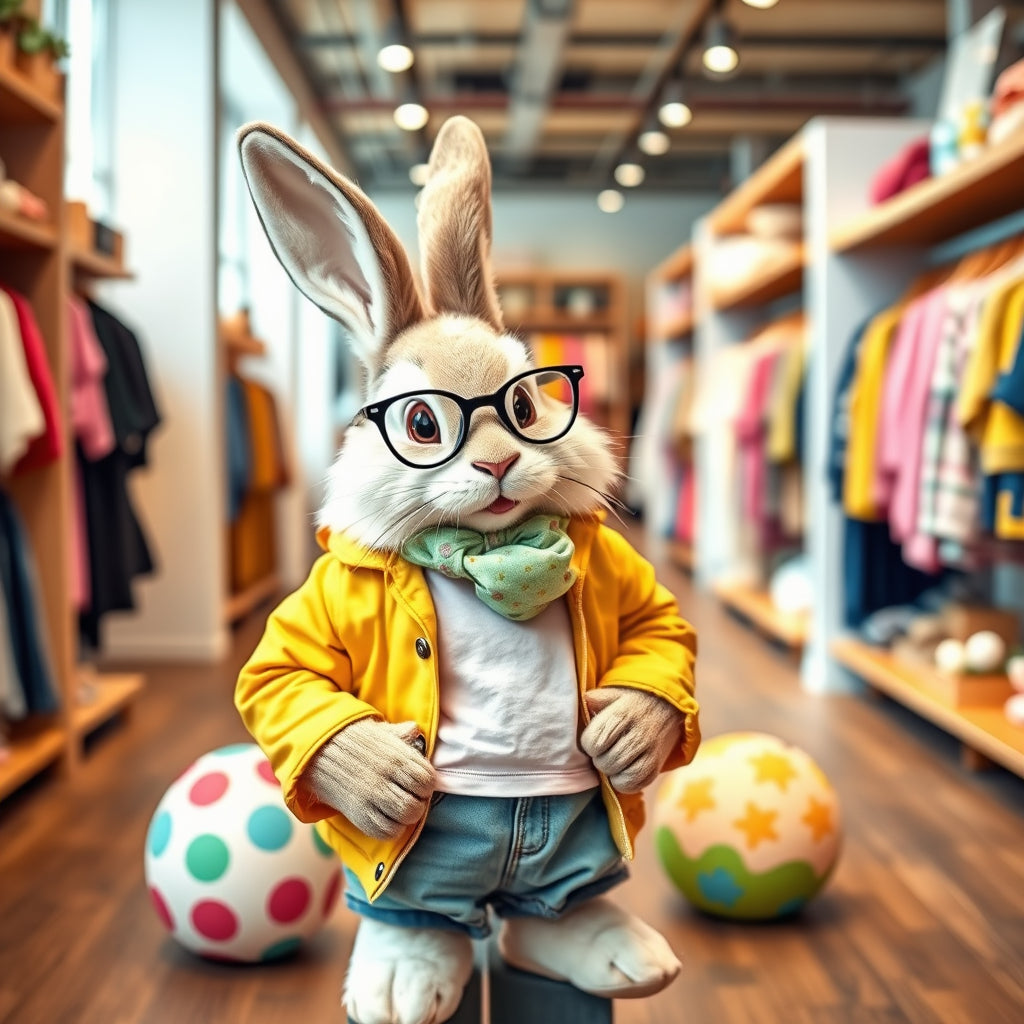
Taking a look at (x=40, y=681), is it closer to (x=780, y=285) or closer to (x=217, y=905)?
(x=217, y=905)

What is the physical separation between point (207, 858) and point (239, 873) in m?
0.05

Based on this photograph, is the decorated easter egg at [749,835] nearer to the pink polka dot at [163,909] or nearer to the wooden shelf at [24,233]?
the pink polka dot at [163,909]

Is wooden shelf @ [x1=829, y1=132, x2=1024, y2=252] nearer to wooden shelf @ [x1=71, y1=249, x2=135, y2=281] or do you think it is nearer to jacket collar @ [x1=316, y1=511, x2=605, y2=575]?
jacket collar @ [x1=316, y1=511, x2=605, y2=575]

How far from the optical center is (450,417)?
3.80ft

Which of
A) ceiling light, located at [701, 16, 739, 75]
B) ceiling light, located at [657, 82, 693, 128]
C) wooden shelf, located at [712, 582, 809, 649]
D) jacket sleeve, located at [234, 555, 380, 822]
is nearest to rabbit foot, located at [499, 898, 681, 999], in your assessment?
jacket sleeve, located at [234, 555, 380, 822]

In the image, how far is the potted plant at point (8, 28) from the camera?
2.44m

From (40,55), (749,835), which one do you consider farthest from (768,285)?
(749,835)


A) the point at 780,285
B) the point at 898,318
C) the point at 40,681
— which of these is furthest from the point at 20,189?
the point at 780,285

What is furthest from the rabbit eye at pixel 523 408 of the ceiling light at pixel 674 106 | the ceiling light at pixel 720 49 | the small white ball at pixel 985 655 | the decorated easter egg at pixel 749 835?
the ceiling light at pixel 674 106

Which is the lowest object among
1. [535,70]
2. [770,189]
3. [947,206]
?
[947,206]

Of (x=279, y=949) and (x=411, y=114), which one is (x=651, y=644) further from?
(x=411, y=114)

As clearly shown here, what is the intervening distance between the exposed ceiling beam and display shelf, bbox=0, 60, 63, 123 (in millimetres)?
3676

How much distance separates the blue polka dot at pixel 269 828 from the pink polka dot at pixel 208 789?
77mm

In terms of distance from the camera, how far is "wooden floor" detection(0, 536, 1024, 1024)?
5.39 ft
